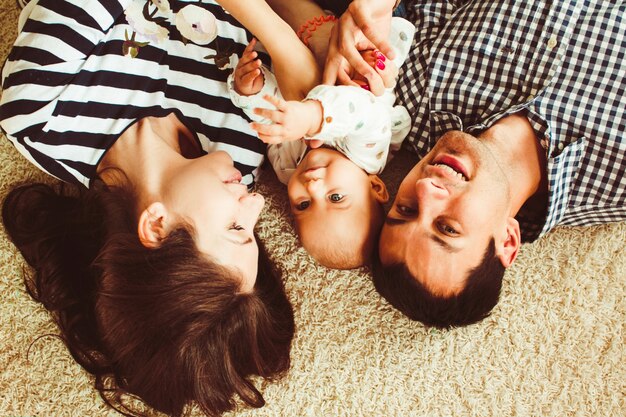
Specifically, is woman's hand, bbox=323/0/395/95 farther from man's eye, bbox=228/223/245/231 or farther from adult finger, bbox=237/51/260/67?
man's eye, bbox=228/223/245/231

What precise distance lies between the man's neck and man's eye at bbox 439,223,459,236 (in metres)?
0.18

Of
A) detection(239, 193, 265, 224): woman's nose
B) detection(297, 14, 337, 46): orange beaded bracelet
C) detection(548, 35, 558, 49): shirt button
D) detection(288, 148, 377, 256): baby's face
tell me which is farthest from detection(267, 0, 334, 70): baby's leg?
detection(548, 35, 558, 49): shirt button

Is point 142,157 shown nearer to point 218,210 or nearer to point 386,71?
point 218,210

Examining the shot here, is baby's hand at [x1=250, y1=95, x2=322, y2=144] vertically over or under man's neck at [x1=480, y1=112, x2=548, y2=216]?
over

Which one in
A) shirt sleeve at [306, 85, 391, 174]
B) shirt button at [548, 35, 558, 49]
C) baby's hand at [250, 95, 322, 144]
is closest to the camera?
baby's hand at [250, 95, 322, 144]

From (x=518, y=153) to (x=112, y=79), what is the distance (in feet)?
2.55

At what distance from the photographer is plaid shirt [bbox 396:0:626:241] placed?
100cm

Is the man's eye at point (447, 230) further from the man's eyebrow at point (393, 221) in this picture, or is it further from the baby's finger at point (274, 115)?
the baby's finger at point (274, 115)

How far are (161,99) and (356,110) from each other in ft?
1.22

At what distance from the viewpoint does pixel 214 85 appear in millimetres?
1041

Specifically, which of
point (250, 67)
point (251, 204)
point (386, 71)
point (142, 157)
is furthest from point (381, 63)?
point (142, 157)

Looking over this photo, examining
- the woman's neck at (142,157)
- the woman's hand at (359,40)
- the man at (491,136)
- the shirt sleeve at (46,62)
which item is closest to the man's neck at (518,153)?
the man at (491,136)

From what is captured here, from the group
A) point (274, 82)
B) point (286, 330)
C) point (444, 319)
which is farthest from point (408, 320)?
point (274, 82)

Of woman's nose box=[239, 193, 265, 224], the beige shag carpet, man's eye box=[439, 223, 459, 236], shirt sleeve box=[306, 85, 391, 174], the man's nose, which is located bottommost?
the beige shag carpet
